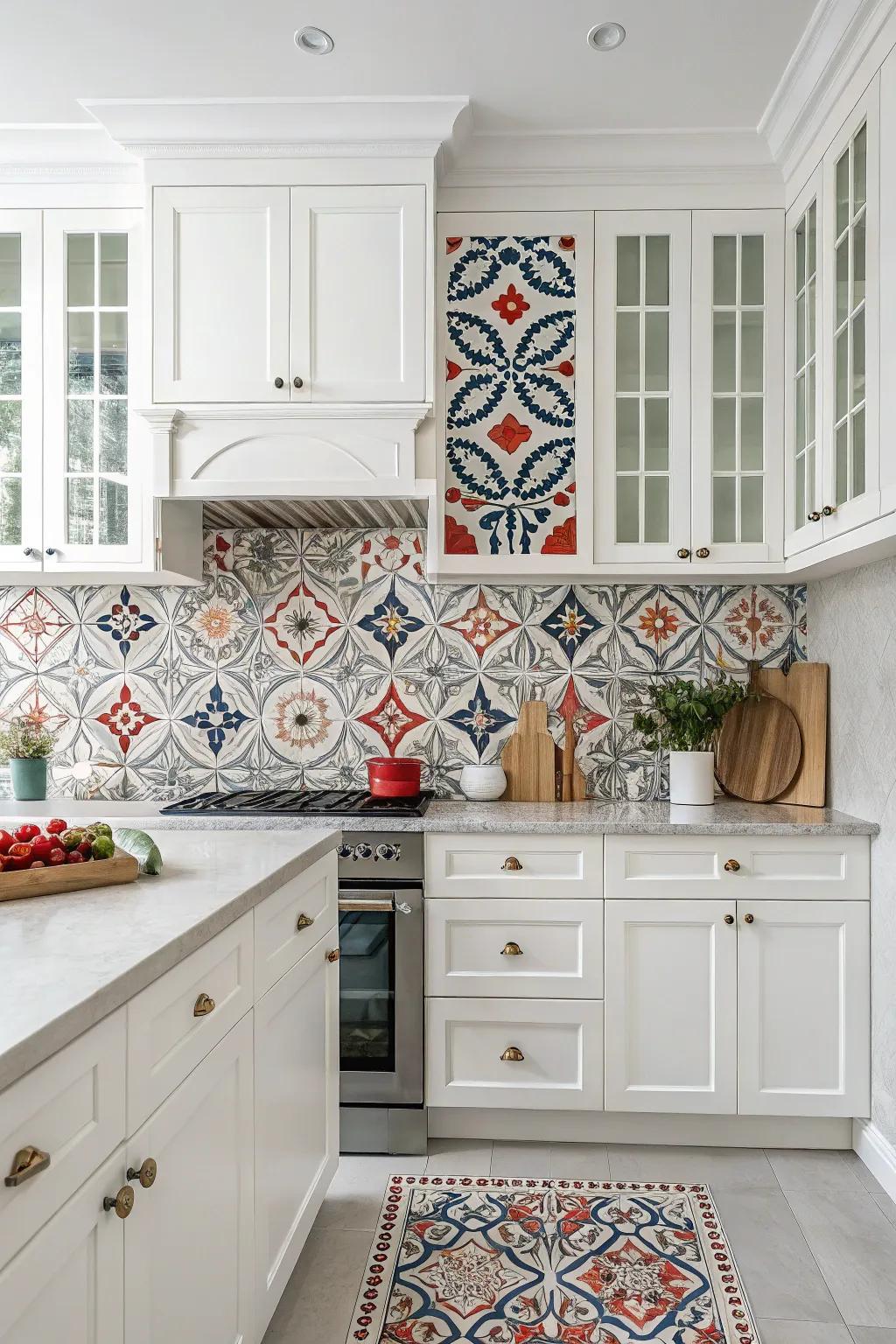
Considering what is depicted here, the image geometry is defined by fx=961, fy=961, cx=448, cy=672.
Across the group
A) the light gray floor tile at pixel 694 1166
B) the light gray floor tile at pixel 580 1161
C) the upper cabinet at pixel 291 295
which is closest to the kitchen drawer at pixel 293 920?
the light gray floor tile at pixel 580 1161

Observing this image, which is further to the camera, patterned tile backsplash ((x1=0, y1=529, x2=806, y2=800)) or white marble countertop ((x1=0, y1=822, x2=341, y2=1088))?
patterned tile backsplash ((x1=0, y1=529, x2=806, y2=800))

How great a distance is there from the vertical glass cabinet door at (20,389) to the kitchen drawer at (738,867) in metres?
1.91

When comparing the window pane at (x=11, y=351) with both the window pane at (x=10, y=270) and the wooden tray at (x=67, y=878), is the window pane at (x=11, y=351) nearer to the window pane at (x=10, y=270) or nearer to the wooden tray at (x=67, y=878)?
the window pane at (x=10, y=270)

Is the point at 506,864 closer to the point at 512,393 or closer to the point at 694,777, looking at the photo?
the point at 694,777

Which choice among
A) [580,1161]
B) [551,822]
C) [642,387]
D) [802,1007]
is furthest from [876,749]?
[580,1161]

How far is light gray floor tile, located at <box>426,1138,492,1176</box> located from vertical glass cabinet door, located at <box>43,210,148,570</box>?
1.89 meters

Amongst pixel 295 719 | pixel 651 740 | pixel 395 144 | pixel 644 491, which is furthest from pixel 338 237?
pixel 651 740

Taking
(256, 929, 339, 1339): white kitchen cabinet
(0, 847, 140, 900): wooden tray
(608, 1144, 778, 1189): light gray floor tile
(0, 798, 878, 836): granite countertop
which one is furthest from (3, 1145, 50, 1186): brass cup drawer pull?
(608, 1144, 778, 1189): light gray floor tile

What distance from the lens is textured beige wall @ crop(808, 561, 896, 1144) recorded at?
2451 millimetres

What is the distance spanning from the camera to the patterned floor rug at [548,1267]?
74.9 inches

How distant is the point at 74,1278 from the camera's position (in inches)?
39.3

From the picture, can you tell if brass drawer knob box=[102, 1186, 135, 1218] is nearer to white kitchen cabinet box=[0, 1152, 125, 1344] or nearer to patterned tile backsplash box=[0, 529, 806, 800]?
white kitchen cabinet box=[0, 1152, 125, 1344]

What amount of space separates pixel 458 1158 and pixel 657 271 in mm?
2575

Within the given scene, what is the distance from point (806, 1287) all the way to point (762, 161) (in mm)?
2866
